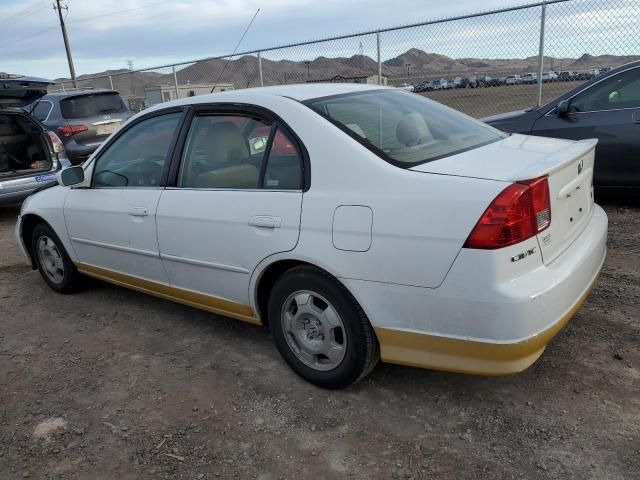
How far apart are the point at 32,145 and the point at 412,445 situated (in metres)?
7.69

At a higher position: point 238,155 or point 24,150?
point 238,155

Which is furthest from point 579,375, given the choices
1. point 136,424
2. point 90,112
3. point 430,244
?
point 90,112

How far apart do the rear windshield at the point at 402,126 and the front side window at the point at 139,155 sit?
112cm

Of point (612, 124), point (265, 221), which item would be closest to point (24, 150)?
point (265, 221)

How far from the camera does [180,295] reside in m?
3.61

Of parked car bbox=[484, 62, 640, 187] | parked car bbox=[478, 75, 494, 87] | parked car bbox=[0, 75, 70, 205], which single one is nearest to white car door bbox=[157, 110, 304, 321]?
parked car bbox=[484, 62, 640, 187]

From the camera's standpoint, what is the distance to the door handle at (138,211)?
3.55 meters

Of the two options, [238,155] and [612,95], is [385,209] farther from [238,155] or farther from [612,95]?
[612,95]

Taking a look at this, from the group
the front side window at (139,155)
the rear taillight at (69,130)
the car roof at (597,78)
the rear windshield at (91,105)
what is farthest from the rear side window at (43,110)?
the car roof at (597,78)

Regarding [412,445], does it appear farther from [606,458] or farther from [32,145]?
[32,145]

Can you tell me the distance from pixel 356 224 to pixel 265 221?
565mm

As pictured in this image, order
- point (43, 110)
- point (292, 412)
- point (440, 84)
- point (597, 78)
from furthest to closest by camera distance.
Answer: point (43, 110), point (440, 84), point (597, 78), point (292, 412)

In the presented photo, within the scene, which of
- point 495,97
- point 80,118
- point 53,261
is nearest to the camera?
point 53,261

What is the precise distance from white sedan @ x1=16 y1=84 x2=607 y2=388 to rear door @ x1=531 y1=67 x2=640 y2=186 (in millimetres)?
2690
